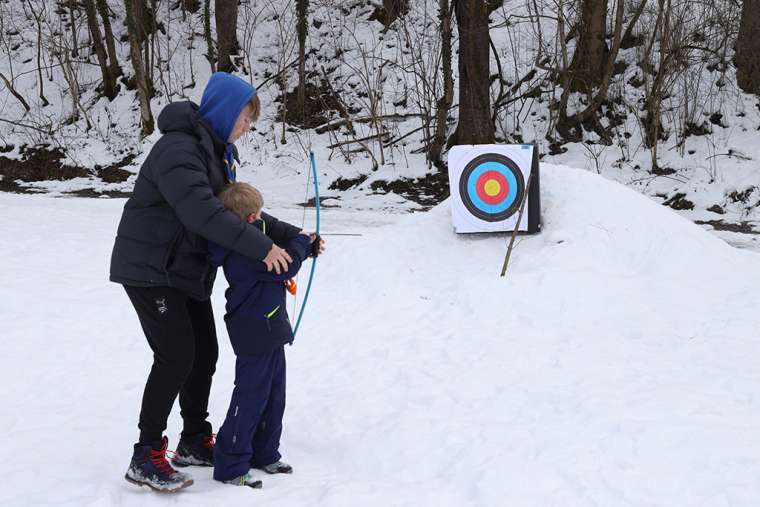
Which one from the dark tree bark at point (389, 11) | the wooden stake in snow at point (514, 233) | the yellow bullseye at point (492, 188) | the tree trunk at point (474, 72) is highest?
the dark tree bark at point (389, 11)

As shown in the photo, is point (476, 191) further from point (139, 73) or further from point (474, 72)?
point (139, 73)

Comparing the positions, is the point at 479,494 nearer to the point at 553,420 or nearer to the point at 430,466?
the point at 430,466

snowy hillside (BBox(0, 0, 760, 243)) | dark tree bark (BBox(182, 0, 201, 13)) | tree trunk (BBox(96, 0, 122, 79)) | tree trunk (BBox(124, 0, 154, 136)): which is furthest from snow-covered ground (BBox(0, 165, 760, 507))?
dark tree bark (BBox(182, 0, 201, 13))

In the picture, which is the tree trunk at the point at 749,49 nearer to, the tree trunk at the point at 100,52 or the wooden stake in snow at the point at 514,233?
the wooden stake in snow at the point at 514,233

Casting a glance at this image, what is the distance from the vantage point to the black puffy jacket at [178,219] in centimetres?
234

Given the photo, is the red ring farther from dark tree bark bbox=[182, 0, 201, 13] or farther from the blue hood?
dark tree bark bbox=[182, 0, 201, 13]

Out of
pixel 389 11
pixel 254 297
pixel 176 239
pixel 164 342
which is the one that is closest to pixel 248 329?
pixel 254 297

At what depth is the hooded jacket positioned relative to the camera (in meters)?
2.34

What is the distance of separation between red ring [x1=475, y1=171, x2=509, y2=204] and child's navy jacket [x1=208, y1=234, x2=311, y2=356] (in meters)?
3.40

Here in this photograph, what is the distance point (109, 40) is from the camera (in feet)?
48.1

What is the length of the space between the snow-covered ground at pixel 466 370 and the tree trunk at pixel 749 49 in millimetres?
6043

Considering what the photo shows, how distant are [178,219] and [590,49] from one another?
34.8 feet

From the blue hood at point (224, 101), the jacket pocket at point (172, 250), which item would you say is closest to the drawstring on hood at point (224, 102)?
the blue hood at point (224, 101)

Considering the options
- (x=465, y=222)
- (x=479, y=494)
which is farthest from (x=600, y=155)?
(x=479, y=494)
